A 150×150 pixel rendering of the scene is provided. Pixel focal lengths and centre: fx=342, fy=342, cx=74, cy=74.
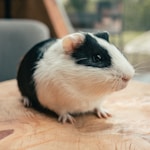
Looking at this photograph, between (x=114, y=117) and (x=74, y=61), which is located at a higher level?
(x=74, y=61)

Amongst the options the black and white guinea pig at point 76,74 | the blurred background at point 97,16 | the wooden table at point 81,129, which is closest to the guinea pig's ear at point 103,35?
the black and white guinea pig at point 76,74

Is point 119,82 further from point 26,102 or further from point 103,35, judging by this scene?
point 26,102

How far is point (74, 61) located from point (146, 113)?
316 mm

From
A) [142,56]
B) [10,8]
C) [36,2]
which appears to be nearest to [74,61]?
[142,56]

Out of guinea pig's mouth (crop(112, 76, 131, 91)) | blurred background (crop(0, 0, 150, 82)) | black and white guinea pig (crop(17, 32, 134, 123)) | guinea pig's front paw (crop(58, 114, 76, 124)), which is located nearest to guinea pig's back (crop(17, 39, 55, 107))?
black and white guinea pig (crop(17, 32, 134, 123))

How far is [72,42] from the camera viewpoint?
963mm

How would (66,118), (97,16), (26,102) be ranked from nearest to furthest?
(66,118) < (26,102) < (97,16)

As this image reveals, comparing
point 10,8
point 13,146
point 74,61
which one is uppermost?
point 74,61

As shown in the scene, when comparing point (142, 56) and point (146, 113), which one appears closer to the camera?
point (146, 113)

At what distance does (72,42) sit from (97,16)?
4.69 feet

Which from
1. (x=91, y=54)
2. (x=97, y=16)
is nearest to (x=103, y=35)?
(x=91, y=54)

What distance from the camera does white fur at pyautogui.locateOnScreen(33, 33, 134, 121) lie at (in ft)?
3.01

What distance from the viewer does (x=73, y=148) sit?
2.68 feet

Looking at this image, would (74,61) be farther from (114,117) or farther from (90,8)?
(90,8)
